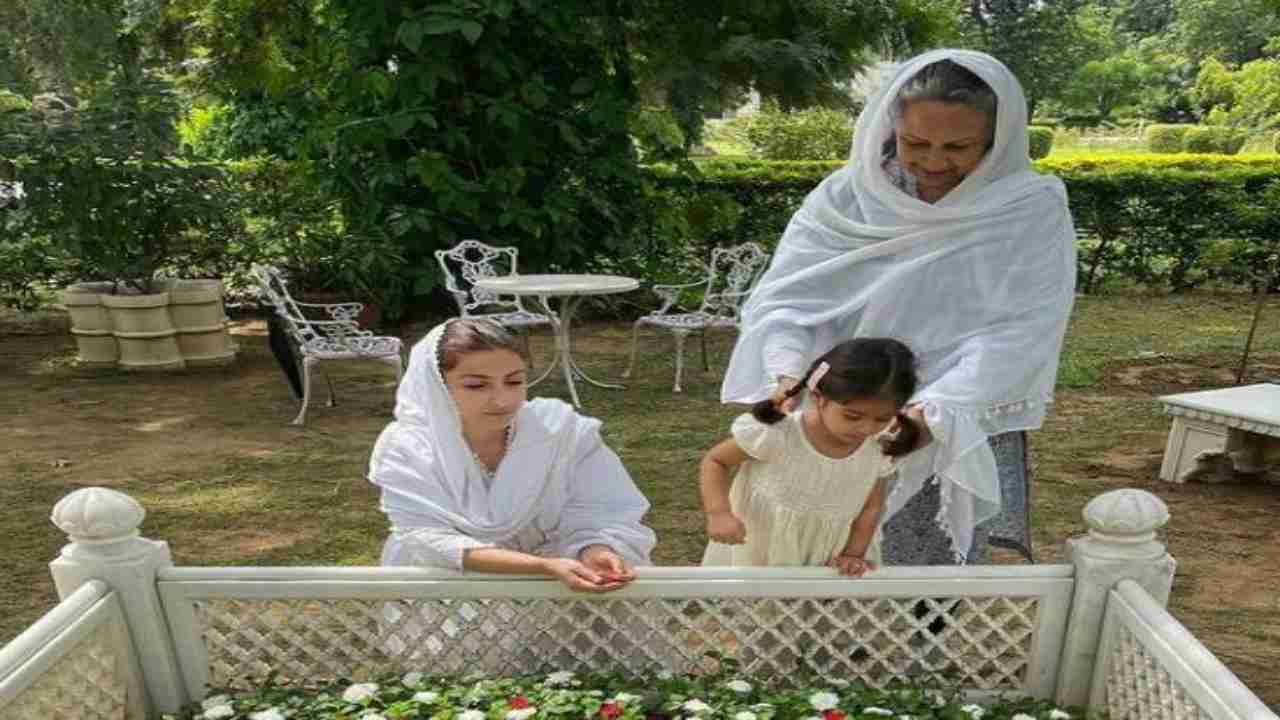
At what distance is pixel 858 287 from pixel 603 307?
256 inches

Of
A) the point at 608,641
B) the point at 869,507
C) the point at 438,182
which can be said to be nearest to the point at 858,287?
the point at 869,507

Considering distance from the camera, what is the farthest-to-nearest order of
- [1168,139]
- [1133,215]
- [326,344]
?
[1168,139] < [1133,215] < [326,344]

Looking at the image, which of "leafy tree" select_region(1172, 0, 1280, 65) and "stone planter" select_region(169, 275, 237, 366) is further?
"leafy tree" select_region(1172, 0, 1280, 65)

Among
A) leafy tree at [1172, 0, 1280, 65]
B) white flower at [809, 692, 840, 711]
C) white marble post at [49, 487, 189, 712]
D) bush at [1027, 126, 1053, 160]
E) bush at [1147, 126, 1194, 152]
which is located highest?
leafy tree at [1172, 0, 1280, 65]

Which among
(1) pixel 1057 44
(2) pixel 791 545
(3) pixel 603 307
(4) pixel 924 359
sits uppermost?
(1) pixel 1057 44

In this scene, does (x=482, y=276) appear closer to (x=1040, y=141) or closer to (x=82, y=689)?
(x=82, y=689)

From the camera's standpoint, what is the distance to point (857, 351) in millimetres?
1745

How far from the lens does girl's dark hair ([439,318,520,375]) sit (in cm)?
189

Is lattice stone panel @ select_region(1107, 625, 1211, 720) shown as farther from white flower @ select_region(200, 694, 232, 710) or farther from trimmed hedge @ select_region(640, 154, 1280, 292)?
trimmed hedge @ select_region(640, 154, 1280, 292)

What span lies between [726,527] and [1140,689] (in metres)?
0.73

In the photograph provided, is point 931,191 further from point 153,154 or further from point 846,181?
point 153,154

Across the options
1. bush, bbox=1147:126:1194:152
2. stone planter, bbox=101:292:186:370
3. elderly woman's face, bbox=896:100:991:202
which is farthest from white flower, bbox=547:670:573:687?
bush, bbox=1147:126:1194:152

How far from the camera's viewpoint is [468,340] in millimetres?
1893

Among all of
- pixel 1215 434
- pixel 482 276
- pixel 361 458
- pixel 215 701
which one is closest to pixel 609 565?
pixel 215 701
